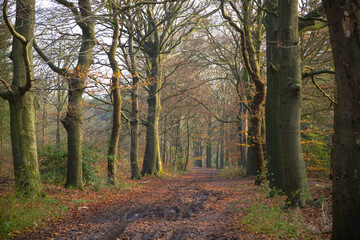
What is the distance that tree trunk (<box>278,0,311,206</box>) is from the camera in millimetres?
6613

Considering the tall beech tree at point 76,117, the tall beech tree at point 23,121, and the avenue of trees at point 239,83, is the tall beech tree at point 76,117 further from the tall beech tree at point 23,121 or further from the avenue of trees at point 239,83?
the tall beech tree at point 23,121

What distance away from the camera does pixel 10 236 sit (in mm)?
5160

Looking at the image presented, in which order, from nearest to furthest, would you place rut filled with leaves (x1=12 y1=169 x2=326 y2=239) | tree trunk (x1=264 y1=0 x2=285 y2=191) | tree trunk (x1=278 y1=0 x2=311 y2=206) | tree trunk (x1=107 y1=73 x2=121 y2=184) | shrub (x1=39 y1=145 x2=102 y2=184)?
1. rut filled with leaves (x1=12 y1=169 x2=326 y2=239)
2. tree trunk (x1=278 y1=0 x2=311 y2=206)
3. tree trunk (x1=264 y1=0 x2=285 y2=191)
4. shrub (x1=39 y1=145 x2=102 y2=184)
5. tree trunk (x1=107 y1=73 x2=121 y2=184)

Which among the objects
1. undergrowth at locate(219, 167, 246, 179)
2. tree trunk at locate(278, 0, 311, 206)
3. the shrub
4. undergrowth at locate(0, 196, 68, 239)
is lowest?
undergrowth at locate(219, 167, 246, 179)

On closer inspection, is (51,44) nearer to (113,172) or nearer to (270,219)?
(113,172)

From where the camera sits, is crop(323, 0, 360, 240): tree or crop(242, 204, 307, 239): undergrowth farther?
crop(242, 204, 307, 239): undergrowth

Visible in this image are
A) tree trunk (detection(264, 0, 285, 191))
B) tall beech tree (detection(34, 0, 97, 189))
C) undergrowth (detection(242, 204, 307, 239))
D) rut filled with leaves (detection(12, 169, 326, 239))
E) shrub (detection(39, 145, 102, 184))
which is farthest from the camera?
shrub (detection(39, 145, 102, 184))

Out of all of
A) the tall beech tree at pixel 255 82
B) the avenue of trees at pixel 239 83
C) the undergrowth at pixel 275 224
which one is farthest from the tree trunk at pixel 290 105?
the tall beech tree at pixel 255 82

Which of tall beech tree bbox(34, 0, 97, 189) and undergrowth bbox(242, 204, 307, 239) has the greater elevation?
tall beech tree bbox(34, 0, 97, 189)

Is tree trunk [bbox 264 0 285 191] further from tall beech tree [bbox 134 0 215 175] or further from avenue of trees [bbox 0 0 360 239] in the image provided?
tall beech tree [bbox 134 0 215 175]

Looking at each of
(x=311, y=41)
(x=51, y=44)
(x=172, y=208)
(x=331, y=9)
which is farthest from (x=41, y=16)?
(x=311, y=41)

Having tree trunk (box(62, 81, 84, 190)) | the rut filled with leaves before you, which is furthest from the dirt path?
tree trunk (box(62, 81, 84, 190))

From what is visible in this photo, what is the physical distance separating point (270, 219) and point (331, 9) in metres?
4.02

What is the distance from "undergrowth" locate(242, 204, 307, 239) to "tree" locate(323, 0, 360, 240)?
1.35m
